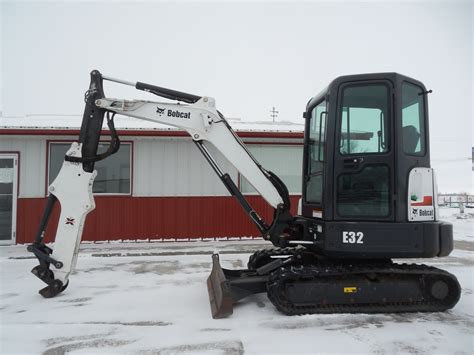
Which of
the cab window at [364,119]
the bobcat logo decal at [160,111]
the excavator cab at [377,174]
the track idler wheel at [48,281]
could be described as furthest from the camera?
the bobcat logo decal at [160,111]

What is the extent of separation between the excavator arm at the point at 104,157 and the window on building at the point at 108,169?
4.89 meters

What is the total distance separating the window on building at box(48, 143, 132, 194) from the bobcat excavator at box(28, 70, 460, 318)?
491 cm

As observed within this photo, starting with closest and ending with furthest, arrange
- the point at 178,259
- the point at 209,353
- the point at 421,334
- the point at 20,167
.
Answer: the point at 209,353, the point at 421,334, the point at 178,259, the point at 20,167

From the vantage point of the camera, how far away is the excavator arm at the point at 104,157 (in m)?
4.45

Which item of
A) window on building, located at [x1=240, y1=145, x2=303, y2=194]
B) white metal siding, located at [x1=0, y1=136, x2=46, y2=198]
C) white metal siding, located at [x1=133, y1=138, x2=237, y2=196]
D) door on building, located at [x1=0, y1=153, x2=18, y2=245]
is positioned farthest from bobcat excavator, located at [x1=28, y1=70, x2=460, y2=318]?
door on building, located at [x1=0, y1=153, x2=18, y2=245]

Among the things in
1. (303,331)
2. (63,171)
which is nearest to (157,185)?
(63,171)

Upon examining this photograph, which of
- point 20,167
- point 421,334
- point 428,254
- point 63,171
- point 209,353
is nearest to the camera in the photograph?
point 209,353

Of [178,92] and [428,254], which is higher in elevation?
[178,92]

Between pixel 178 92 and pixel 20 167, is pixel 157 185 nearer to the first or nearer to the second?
pixel 20 167

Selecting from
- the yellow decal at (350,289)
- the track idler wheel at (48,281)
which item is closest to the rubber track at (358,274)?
the yellow decal at (350,289)

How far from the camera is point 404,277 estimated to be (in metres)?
4.13

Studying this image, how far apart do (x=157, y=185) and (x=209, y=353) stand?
688 cm

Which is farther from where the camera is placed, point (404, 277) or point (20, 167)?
point (20, 167)

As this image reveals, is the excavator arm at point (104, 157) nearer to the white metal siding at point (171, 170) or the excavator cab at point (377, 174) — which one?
the excavator cab at point (377, 174)
